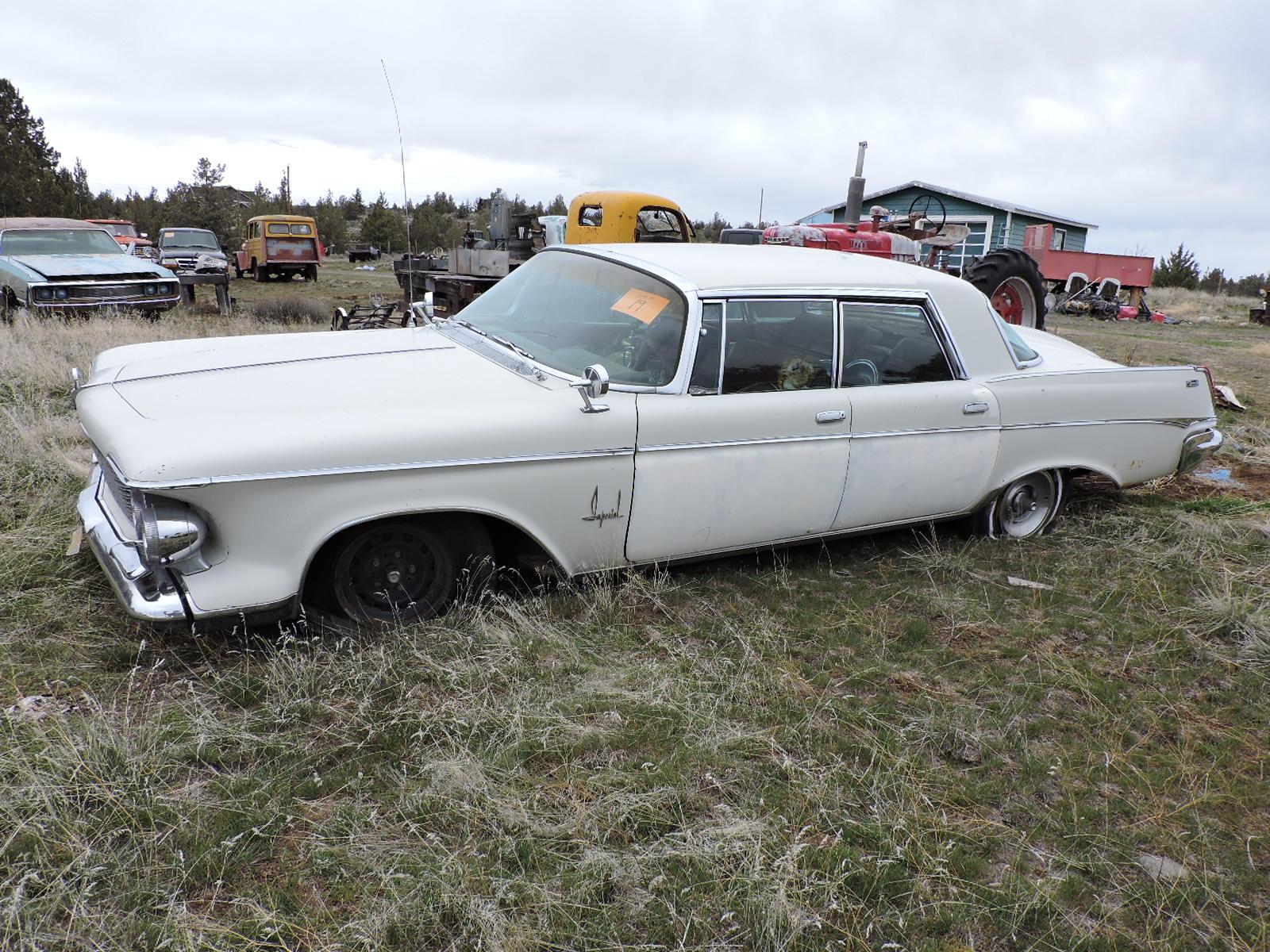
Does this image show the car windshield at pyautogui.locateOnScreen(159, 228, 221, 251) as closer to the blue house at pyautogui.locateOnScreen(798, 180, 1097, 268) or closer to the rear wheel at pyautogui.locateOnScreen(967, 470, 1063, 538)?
the blue house at pyautogui.locateOnScreen(798, 180, 1097, 268)

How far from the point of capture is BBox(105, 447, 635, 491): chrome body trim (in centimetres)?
263

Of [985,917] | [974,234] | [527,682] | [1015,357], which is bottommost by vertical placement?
[985,917]

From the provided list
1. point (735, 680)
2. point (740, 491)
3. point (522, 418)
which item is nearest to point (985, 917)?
point (735, 680)

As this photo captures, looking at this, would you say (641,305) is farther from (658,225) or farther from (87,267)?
(87,267)

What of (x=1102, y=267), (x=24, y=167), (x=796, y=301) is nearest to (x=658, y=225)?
(x=796, y=301)

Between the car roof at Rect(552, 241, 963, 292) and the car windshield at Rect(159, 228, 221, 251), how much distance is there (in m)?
21.3

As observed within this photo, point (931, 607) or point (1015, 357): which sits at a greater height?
point (1015, 357)

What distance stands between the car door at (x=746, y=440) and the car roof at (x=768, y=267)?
4.1 inches

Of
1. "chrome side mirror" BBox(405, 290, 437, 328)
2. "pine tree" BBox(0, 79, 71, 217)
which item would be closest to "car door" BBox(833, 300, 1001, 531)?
"chrome side mirror" BBox(405, 290, 437, 328)

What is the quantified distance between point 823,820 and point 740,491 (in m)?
1.43

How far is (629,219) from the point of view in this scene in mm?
10531

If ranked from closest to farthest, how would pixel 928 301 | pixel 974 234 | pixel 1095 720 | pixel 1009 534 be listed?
pixel 1095 720 < pixel 928 301 < pixel 1009 534 < pixel 974 234

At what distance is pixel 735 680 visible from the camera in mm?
3057

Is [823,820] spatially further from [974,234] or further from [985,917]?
[974,234]
